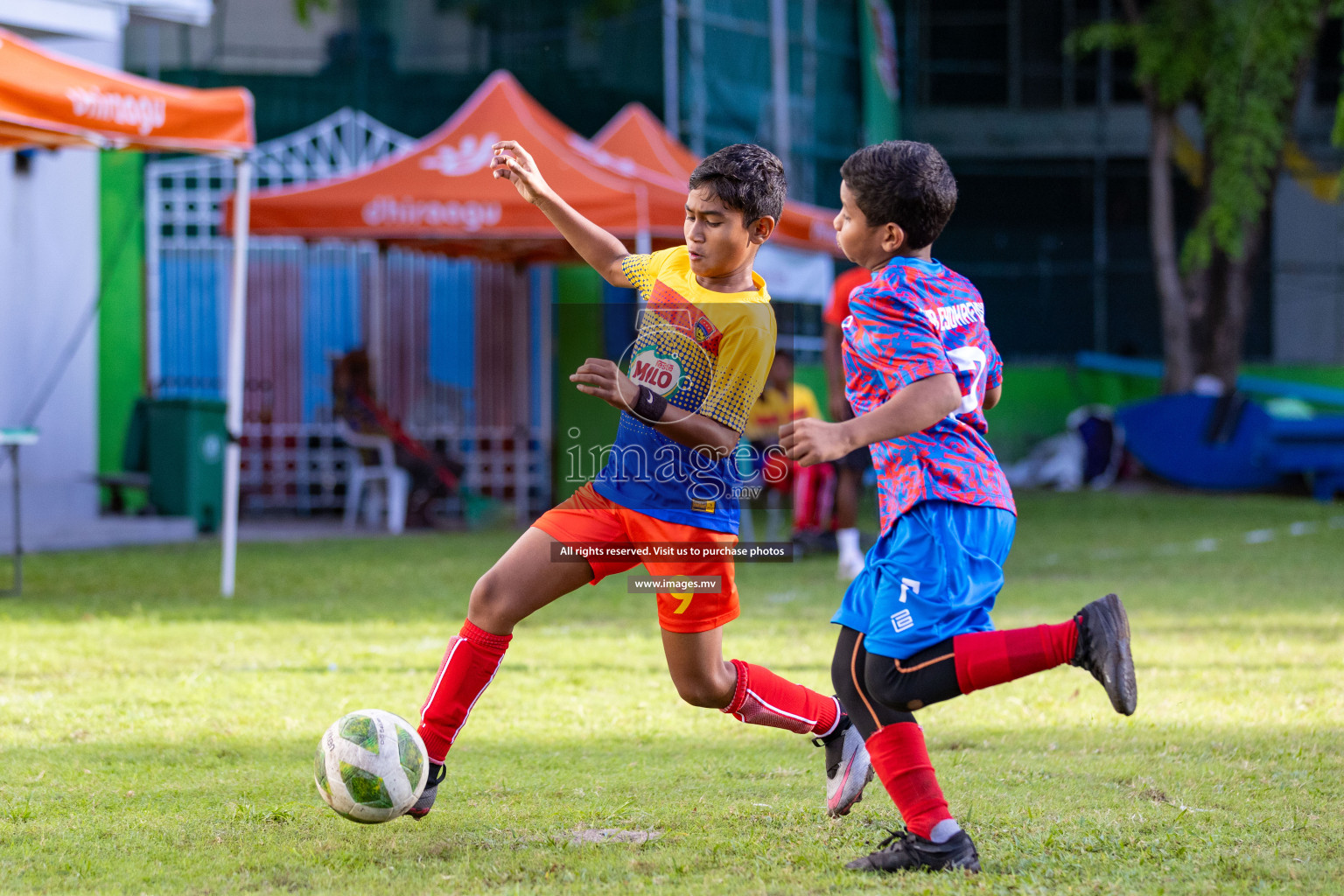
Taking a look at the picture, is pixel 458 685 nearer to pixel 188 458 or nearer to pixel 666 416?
pixel 666 416

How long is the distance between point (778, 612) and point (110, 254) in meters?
8.78

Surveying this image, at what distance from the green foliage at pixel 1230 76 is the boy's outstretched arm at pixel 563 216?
15.1 metres

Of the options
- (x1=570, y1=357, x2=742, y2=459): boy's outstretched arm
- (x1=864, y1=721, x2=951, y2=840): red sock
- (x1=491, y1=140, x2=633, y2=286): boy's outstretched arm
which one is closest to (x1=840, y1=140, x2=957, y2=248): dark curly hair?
(x1=570, y1=357, x2=742, y2=459): boy's outstretched arm

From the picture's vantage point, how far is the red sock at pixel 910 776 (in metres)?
3.25

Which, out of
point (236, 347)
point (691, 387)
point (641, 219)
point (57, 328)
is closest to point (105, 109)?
point (236, 347)

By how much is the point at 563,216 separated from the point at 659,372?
588 mm

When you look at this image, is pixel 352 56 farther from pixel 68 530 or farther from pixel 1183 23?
pixel 1183 23

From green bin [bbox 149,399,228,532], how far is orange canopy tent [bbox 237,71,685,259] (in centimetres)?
178

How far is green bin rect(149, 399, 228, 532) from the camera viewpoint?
1230 cm

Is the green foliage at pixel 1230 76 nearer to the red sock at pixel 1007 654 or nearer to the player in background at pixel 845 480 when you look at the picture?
the player in background at pixel 845 480

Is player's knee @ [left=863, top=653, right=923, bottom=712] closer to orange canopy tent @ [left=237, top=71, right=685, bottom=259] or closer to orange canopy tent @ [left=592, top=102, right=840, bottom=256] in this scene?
orange canopy tent @ [left=237, top=71, right=685, bottom=259]

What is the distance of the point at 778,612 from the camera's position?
7.93 meters

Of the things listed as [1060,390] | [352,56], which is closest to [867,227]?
[352,56]

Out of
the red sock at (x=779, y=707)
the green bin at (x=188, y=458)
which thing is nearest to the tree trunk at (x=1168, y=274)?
the green bin at (x=188, y=458)
